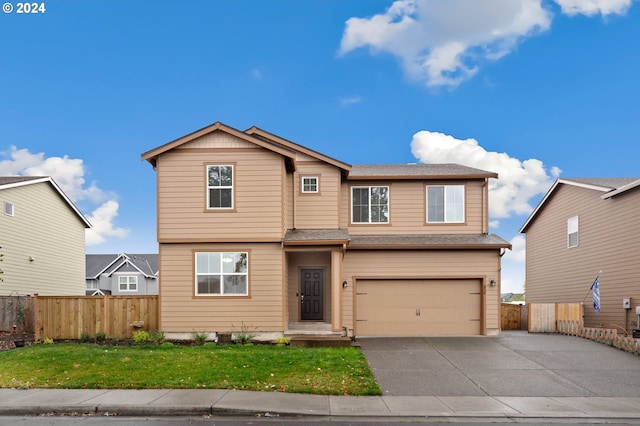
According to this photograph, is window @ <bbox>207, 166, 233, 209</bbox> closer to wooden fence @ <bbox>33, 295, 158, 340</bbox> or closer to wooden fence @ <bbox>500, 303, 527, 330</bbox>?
wooden fence @ <bbox>33, 295, 158, 340</bbox>

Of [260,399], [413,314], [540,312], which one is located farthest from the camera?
[540,312]

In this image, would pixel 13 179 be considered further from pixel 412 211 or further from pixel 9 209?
pixel 412 211

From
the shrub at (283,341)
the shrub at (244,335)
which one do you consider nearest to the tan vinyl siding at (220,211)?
the shrub at (244,335)

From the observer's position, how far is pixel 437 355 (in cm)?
1440

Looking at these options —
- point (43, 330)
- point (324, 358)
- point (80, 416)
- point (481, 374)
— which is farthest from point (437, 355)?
point (43, 330)

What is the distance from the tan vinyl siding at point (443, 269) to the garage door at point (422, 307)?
0.97 feet

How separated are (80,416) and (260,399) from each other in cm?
317

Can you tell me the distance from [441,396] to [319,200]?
958 centimetres

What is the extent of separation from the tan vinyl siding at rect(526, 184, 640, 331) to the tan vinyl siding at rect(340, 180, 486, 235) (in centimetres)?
501

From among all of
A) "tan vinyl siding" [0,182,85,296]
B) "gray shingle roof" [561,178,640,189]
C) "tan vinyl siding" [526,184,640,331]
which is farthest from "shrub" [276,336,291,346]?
"tan vinyl siding" [0,182,85,296]

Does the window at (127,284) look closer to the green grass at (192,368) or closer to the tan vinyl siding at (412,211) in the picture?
the green grass at (192,368)

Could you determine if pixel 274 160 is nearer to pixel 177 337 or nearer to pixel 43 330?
pixel 177 337

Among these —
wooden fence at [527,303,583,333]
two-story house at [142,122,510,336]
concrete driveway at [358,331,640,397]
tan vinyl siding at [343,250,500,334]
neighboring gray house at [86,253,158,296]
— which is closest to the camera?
concrete driveway at [358,331,640,397]

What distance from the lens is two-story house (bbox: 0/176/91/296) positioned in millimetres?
23094
